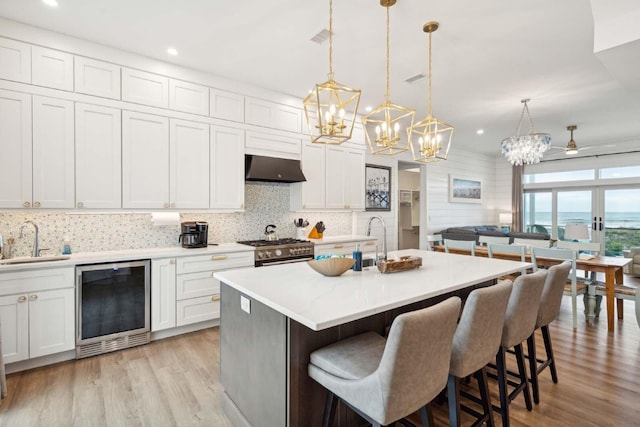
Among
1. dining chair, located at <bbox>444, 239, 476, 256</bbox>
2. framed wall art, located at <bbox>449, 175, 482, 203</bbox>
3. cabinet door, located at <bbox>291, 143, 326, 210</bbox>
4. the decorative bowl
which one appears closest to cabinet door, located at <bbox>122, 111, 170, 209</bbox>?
cabinet door, located at <bbox>291, 143, 326, 210</bbox>

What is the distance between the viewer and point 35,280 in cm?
261

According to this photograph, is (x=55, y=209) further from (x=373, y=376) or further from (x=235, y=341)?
(x=373, y=376)

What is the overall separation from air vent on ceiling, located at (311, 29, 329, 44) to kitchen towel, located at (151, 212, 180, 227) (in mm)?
2287

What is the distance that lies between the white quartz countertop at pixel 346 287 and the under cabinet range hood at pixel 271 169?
1.82m

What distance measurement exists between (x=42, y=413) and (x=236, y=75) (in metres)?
3.46

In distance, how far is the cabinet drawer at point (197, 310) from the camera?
3.33 metres

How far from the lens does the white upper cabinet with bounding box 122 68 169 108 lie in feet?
10.5

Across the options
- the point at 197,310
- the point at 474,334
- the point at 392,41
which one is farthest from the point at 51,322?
the point at 392,41

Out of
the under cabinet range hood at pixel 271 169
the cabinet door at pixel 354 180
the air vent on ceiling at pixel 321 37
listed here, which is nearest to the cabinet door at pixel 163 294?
the under cabinet range hood at pixel 271 169

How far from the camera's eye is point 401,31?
2.82 metres

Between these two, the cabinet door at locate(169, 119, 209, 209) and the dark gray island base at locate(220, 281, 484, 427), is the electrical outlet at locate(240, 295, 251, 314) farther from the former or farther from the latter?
the cabinet door at locate(169, 119, 209, 209)

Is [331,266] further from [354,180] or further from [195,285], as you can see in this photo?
[354,180]

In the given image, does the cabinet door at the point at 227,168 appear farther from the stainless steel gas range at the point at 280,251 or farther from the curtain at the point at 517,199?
the curtain at the point at 517,199

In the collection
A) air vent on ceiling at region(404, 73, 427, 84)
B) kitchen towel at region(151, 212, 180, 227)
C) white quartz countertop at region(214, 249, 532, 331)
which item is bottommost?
white quartz countertop at region(214, 249, 532, 331)
